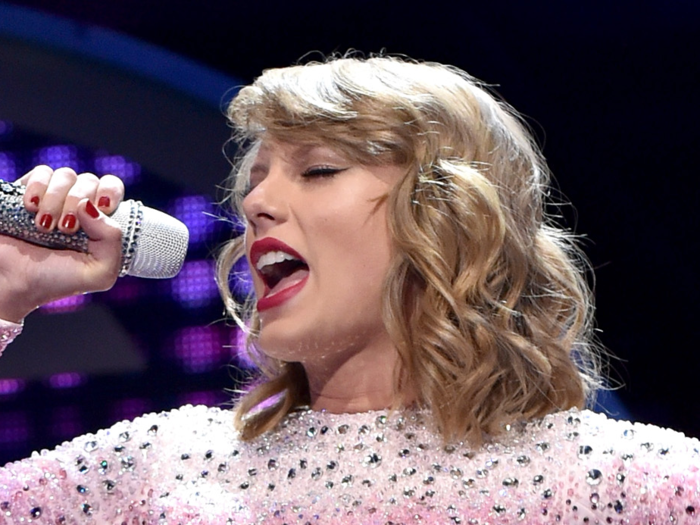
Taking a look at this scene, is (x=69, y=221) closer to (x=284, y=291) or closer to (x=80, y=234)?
(x=80, y=234)

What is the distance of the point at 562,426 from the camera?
133cm

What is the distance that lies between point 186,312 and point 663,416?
954 mm

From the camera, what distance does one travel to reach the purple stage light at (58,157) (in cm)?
191

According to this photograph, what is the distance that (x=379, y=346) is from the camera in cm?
142

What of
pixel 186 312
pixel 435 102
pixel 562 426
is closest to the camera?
pixel 562 426

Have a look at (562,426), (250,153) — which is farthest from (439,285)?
(250,153)

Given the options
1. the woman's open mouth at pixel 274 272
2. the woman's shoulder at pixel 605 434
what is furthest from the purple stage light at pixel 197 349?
the woman's shoulder at pixel 605 434

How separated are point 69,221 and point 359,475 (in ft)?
1.67

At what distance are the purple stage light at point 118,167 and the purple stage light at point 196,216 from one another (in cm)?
11

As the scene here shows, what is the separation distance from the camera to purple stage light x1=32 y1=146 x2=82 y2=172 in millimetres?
1909

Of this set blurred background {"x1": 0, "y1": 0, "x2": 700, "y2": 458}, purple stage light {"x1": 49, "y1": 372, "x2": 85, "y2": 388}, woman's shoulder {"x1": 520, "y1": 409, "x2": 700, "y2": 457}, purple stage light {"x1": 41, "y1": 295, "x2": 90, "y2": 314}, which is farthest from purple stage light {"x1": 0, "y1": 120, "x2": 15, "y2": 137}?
woman's shoulder {"x1": 520, "y1": 409, "x2": 700, "y2": 457}

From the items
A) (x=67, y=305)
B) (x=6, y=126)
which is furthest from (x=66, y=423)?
(x=6, y=126)

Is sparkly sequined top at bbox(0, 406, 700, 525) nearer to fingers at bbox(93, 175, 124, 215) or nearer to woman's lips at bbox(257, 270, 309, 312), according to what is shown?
woman's lips at bbox(257, 270, 309, 312)

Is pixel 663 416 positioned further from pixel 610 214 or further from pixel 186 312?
pixel 186 312
